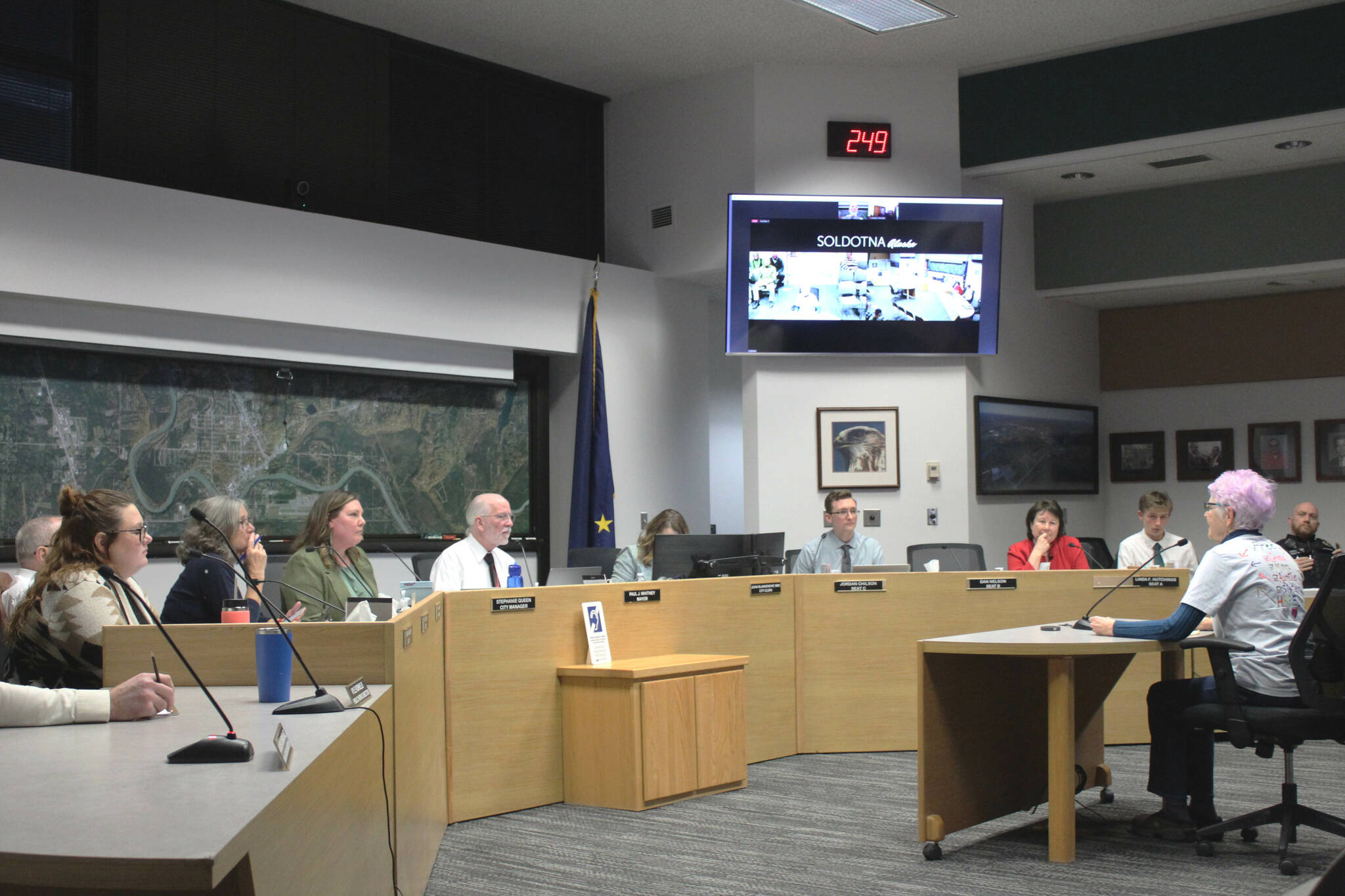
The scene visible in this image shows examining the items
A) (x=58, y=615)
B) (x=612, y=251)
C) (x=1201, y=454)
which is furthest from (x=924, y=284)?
(x=58, y=615)

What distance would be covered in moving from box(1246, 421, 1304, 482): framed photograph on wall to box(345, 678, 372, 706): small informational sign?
8258mm

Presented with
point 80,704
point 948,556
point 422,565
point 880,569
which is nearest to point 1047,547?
point 948,556

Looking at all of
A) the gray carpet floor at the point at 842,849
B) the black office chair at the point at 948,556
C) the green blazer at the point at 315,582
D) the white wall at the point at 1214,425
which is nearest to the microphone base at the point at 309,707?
the gray carpet floor at the point at 842,849

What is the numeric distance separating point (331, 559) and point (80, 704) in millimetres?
2402

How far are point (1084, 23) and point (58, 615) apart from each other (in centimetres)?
663

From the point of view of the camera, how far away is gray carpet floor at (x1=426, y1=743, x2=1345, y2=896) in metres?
3.64

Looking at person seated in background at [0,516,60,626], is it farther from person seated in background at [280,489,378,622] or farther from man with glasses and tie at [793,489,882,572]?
man with glasses and tie at [793,489,882,572]

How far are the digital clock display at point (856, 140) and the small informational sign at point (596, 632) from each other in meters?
4.10

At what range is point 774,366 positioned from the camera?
7832 millimetres

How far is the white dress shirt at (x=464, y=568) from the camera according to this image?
200 inches

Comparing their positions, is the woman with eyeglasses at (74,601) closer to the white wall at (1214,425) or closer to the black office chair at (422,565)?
the black office chair at (422,565)

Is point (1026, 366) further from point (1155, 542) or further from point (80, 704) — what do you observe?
point (80, 704)

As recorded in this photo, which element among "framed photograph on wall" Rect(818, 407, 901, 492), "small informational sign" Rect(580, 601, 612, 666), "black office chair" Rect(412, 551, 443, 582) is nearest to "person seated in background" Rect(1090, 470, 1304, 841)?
"small informational sign" Rect(580, 601, 612, 666)

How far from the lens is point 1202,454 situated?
9562 mm
